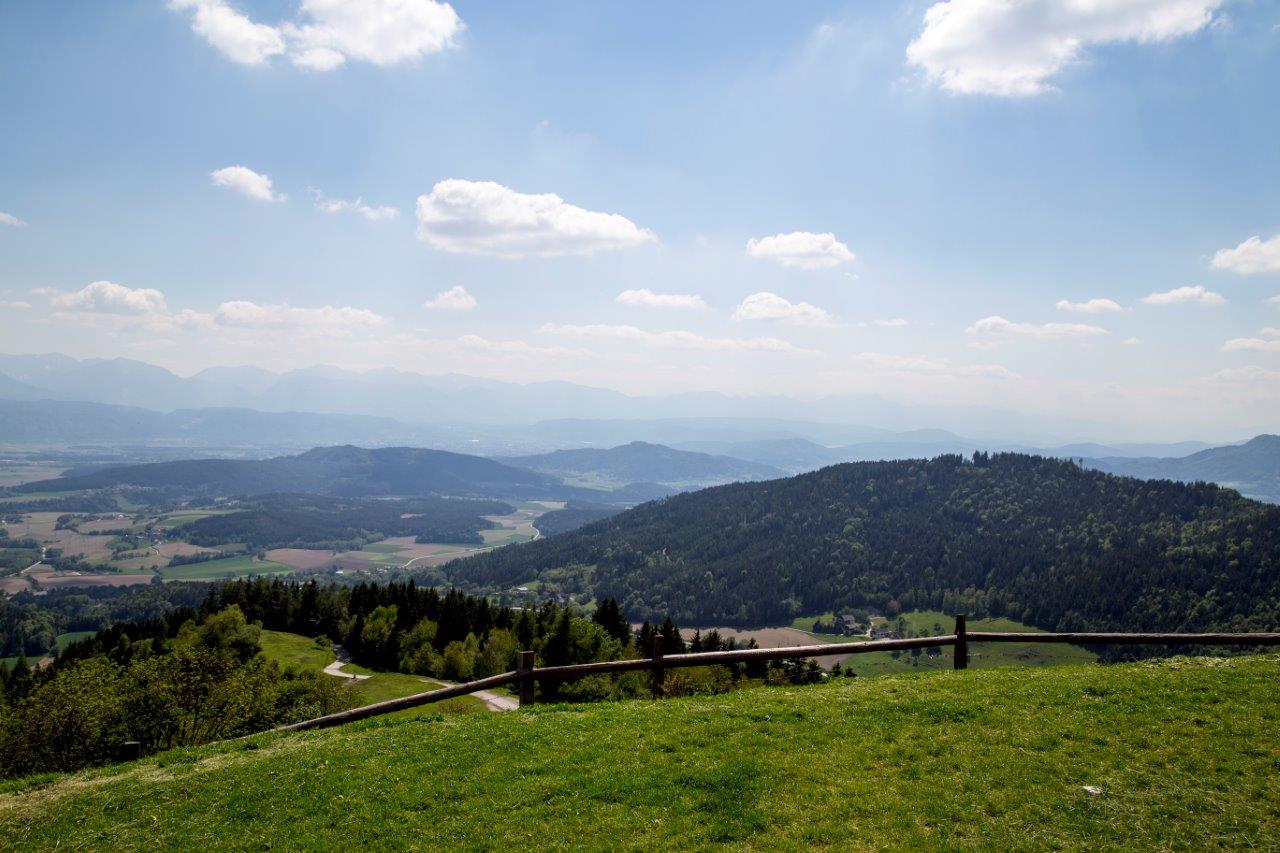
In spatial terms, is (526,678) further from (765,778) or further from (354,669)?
(354,669)

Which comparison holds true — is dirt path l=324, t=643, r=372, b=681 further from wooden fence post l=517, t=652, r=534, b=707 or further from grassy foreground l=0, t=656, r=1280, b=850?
grassy foreground l=0, t=656, r=1280, b=850

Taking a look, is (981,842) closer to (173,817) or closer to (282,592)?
(173,817)

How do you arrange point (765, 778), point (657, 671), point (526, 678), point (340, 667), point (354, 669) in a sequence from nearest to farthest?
1. point (765, 778)
2. point (526, 678)
3. point (657, 671)
4. point (354, 669)
5. point (340, 667)

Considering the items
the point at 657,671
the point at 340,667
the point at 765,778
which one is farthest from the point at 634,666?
the point at 340,667

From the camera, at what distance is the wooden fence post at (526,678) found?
16.5 m

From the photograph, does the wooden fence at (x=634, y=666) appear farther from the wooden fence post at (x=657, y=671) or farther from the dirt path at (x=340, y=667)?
the dirt path at (x=340, y=667)

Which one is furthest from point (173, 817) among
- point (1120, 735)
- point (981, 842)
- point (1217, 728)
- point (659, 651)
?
point (1217, 728)

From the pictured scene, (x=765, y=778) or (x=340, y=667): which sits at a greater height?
(x=765, y=778)

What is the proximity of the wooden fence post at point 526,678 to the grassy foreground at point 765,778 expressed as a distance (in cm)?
62

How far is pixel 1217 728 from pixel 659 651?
Result: 439 inches

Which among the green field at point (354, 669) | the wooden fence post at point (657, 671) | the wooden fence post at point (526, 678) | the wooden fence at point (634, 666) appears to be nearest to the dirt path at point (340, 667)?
the green field at point (354, 669)

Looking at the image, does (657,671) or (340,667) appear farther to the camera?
(340,667)

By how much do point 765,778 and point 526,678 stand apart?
24.4 ft

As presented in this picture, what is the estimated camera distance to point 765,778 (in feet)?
36.6
